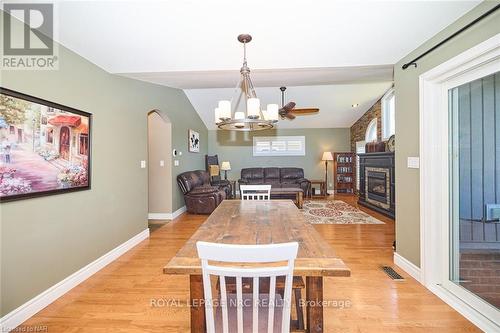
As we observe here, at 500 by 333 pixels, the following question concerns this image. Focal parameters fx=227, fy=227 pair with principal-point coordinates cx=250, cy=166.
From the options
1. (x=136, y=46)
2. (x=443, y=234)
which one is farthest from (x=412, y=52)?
(x=136, y=46)

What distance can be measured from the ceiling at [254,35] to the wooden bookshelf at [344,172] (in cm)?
483

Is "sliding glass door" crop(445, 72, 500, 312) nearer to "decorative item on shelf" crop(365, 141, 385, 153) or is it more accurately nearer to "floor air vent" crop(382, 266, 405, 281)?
"floor air vent" crop(382, 266, 405, 281)

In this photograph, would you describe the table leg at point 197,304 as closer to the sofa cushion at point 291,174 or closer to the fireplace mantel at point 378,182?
the fireplace mantel at point 378,182

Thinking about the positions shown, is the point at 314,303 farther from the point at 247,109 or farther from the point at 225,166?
the point at 225,166

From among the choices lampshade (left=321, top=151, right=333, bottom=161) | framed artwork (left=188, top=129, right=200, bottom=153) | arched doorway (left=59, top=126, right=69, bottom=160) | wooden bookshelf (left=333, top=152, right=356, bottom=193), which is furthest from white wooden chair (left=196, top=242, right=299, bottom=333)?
wooden bookshelf (left=333, top=152, right=356, bottom=193)

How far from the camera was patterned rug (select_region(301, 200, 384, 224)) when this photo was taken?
14.4ft

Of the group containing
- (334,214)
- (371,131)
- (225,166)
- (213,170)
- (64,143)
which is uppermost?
(371,131)

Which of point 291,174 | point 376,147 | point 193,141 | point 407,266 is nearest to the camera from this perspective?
point 407,266

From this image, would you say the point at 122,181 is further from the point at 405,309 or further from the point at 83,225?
the point at 405,309

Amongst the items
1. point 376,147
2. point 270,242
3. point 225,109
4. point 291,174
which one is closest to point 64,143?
point 225,109

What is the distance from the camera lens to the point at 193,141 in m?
6.17

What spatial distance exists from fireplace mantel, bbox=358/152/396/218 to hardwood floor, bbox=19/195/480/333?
94.5 inches

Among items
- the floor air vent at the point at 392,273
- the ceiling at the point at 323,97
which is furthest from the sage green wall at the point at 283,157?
the floor air vent at the point at 392,273

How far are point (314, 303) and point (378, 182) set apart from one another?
192 inches
